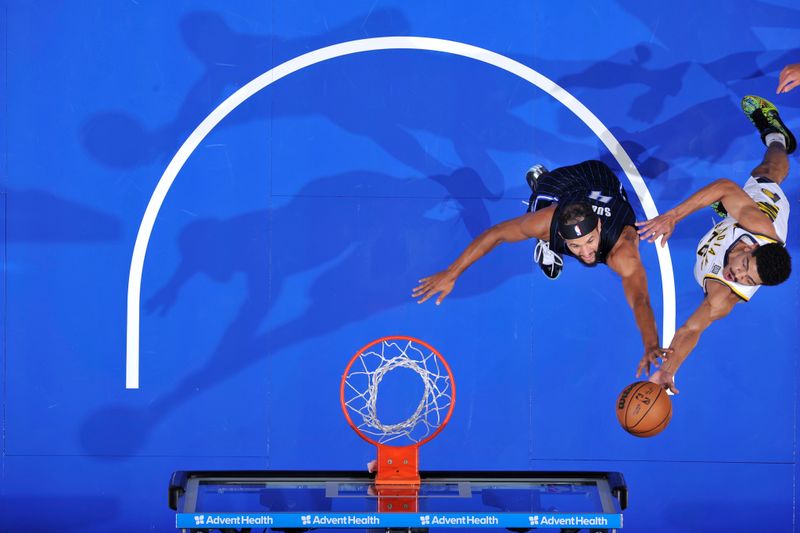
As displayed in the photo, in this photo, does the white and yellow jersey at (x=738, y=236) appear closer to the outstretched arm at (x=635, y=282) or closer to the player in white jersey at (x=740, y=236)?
the player in white jersey at (x=740, y=236)

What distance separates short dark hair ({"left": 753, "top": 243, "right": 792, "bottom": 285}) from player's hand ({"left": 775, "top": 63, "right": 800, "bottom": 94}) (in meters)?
1.22

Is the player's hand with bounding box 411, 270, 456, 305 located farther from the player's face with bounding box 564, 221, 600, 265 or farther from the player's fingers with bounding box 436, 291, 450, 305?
the player's face with bounding box 564, 221, 600, 265

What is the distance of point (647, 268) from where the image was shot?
651cm

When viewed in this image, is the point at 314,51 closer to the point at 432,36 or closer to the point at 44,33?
the point at 432,36

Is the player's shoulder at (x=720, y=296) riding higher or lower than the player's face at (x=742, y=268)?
lower

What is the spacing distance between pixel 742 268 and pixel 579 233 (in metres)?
1.16

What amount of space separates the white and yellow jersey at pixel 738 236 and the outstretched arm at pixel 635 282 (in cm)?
45

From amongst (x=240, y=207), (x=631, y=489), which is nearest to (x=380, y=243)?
(x=240, y=207)

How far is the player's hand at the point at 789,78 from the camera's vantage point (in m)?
6.34

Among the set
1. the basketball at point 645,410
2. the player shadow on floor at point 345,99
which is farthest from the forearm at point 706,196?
the player shadow on floor at point 345,99

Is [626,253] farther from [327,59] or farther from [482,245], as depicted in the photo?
[327,59]

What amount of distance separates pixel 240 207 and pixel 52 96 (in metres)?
1.65

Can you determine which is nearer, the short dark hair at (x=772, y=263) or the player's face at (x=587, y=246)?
the short dark hair at (x=772, y=263)

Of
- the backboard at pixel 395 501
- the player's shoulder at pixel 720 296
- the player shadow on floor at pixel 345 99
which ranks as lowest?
the backboard at pixel 395 501
